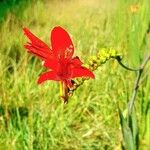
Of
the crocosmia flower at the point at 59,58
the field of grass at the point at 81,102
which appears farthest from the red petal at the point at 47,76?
the field of grass at the point at 81,102

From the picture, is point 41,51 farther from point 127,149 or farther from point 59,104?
point 59,104

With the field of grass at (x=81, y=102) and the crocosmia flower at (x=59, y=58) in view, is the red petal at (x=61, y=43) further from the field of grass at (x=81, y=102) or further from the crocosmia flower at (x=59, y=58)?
the field of grass at (x=81, y=102)

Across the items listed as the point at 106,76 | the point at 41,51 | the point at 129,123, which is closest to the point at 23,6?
the point at 106,76

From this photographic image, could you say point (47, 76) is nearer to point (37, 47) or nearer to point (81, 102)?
point (37, 47)

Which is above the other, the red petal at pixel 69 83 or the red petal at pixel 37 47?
the red petal at pixel 37 47

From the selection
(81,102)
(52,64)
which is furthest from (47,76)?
(81,102)

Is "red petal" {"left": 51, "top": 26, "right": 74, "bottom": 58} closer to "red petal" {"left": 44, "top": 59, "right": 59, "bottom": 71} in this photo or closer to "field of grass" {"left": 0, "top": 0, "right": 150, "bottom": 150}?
"red petal" {"left": 44, "top": 59, "right": 59, "bottom": 71}
